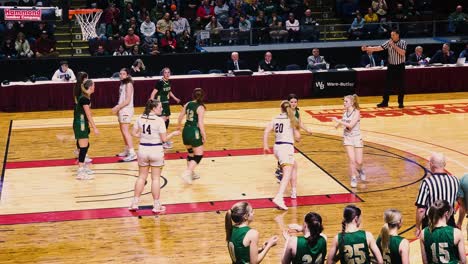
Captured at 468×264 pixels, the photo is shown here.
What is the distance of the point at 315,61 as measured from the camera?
25.0 m

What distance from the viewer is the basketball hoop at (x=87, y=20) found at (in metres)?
26.5

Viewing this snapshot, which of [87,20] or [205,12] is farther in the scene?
[205,12]

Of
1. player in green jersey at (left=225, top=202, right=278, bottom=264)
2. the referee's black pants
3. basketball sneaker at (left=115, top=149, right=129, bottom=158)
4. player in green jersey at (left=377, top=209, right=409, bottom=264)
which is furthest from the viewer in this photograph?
the referee's black pants

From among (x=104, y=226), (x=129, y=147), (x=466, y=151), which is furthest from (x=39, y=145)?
(x=466, y=151)

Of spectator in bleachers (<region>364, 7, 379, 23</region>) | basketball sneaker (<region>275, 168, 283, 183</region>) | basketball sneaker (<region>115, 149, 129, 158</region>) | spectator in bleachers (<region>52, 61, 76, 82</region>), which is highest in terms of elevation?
spectator in bleachers (<region>364, 7, 379, 23</region>)

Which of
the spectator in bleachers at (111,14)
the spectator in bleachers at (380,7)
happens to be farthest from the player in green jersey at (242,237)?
the spectator in bleachers at (380,7)

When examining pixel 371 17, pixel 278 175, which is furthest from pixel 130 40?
pixel 278 175

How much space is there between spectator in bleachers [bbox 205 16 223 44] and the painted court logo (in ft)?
18.5

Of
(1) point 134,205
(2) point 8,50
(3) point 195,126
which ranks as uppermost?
(2) point 8,50

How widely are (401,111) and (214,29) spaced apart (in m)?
7.36

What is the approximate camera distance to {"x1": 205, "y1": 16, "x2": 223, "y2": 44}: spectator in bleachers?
27.4 meters

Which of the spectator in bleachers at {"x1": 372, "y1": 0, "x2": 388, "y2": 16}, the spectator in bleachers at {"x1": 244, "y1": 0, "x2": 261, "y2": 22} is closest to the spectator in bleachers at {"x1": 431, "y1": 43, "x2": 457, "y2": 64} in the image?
the spectator in bleachers at {"x1": 372, "y1": 0, "x2": 388, "y2": 16}

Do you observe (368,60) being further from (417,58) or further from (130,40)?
(130,40)

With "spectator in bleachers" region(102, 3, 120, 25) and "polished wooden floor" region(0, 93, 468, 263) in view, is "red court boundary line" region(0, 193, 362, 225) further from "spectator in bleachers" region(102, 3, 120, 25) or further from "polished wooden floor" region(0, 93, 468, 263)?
"spectator in bleachers" region(102, 3, 120, 25)
